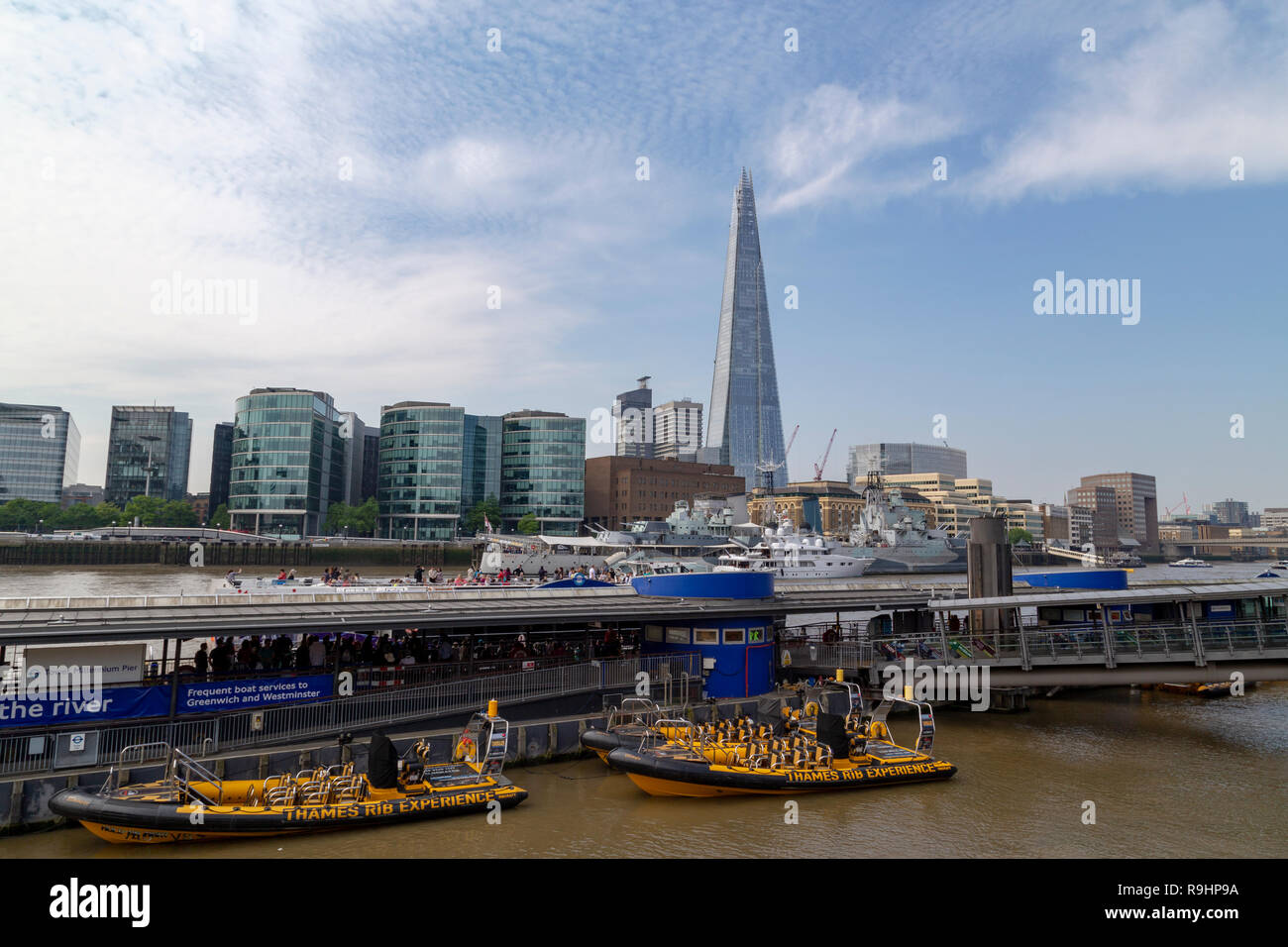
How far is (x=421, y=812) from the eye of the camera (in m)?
17.8

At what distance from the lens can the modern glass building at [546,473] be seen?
163125mm

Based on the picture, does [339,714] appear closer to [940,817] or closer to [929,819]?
[929,819]

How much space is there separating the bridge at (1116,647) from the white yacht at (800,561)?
186ft

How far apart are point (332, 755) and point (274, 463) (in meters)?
134

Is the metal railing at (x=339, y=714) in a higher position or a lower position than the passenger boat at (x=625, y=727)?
higher

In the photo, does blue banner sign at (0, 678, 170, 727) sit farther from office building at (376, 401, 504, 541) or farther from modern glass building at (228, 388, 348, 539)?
office building at (376, 401, 504, 541)

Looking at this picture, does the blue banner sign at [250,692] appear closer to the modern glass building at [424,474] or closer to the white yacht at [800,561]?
the white yacht at [800,561]

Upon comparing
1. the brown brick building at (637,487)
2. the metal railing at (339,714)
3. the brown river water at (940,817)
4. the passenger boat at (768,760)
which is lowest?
the brown river water at (940,817)

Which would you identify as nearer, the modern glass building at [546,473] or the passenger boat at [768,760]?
the passenger boat at [768,760]

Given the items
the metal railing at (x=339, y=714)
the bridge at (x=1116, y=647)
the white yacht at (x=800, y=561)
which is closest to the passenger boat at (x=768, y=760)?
the metal railing at (x=339, y=714)

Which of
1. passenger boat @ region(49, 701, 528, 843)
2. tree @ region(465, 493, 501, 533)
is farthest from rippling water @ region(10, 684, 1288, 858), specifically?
tree @ region(465, 493, 501, 533)
